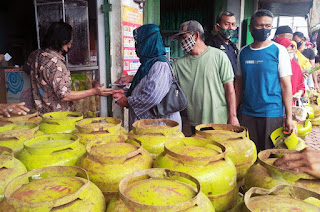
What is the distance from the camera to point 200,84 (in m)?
2.82

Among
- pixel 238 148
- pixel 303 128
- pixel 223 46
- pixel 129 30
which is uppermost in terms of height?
pixel 129 30

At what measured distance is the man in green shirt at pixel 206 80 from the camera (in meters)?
2.78

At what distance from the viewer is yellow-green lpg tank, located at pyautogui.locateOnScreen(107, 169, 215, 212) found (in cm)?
87

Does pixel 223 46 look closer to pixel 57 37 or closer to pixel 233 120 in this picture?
pixel 233 120

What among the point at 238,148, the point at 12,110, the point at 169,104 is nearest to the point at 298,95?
the point at 169,104

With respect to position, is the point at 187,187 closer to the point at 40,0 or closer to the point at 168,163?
the point at 168,163

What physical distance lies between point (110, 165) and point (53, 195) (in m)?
0.32

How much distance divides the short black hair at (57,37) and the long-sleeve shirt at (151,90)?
1198mm

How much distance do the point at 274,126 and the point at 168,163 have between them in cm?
217

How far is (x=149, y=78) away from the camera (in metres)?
2.43

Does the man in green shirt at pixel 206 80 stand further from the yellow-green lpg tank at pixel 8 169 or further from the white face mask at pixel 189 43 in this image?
the yellow-green lpg tank at pixel 8 169

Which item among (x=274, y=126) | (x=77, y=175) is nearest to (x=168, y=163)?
(x=77, y=175)

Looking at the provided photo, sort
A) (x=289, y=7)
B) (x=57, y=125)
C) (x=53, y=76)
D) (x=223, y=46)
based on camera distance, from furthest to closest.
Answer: (x=289, y=7), (x=223, y=46), (x=53, y=76), (x=57, y=125)

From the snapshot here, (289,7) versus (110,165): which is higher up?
(289,7)
